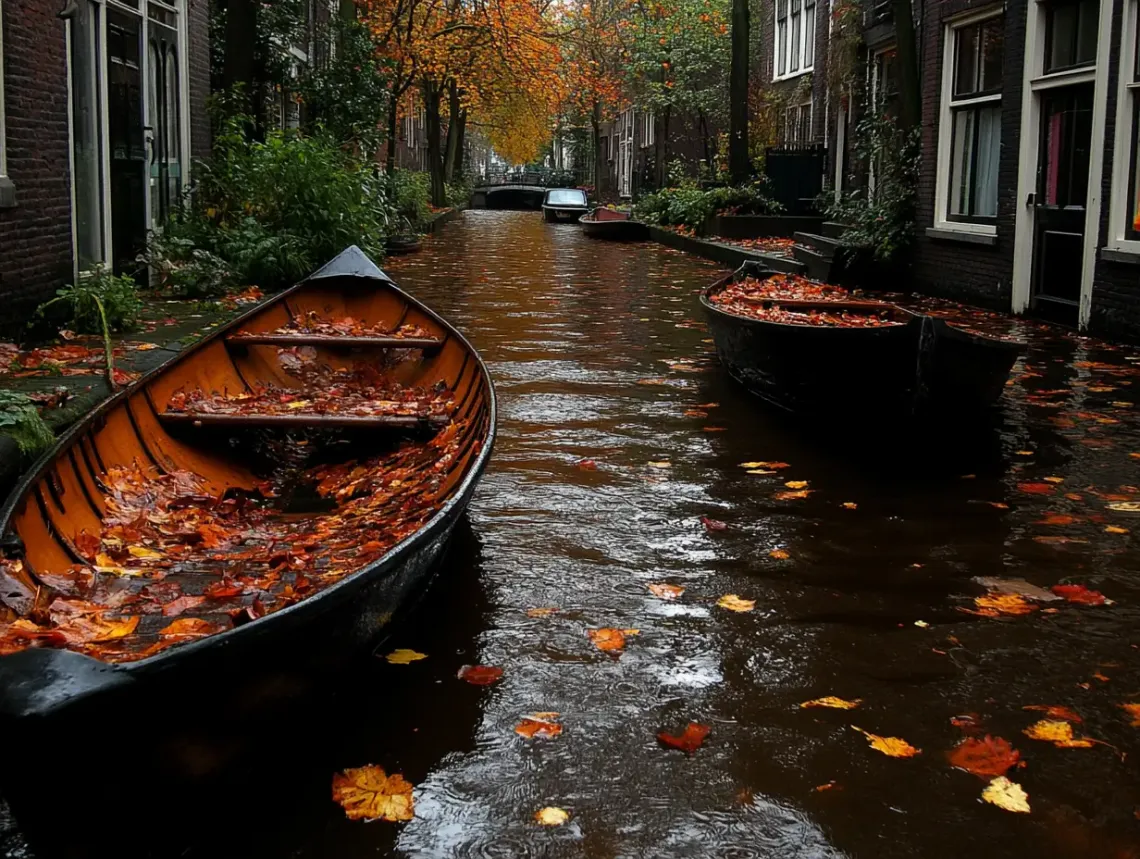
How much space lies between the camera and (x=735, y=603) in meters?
4.42

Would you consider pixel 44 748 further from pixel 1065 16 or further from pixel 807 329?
pixel 1065 16

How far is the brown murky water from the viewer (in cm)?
292

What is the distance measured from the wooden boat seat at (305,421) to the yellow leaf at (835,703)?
7.70 ft

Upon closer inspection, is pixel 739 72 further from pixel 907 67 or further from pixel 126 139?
pixel 126 139

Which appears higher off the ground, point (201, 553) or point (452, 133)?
point (452, 133)

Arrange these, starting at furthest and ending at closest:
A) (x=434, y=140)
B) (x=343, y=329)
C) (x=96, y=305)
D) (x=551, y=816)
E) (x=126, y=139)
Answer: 1. (x=434, y=140)
2. (x=126, y=139)
3. (x=96, y=305)
4. (x=343, y=329)
5. (x=551, y=816)

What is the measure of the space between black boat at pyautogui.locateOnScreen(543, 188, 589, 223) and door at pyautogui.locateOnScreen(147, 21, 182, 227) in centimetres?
2918

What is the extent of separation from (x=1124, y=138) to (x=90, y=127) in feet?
29.1

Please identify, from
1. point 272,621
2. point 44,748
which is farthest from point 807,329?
point 44,748

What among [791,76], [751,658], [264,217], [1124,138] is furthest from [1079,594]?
[791,76]

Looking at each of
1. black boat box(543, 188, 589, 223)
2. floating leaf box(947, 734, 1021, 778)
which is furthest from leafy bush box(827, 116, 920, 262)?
black boat box(543, 188, 589, 223)

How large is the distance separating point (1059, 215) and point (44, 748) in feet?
37.0

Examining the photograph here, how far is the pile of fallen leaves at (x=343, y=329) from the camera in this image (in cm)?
753

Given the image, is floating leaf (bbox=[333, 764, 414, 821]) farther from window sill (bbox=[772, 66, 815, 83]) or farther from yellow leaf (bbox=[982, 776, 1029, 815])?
window sill (bbox=[772, 66, 815, 83])
